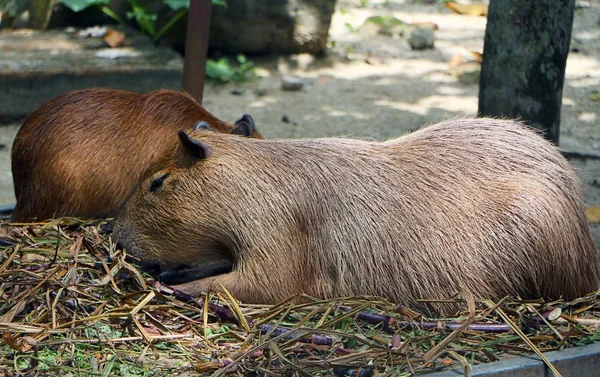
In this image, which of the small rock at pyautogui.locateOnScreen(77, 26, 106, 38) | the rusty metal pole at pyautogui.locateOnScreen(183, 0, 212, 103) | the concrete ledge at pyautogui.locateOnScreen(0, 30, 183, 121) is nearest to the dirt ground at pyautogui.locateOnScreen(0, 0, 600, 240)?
the concrete ledge at pyautogui.locateOnScreen(0, 30, 183, 121)

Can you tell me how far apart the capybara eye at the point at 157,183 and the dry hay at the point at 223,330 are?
0.37m

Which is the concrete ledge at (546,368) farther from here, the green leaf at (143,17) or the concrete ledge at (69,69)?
the green leaf at (143,17)

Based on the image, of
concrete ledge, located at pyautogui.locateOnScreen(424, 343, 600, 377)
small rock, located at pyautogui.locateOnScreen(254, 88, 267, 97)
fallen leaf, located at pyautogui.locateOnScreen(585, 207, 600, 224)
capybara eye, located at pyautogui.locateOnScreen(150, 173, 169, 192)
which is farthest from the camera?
small rock, located at pyautogui.locateOnScreen(254, 88, 267, 97)

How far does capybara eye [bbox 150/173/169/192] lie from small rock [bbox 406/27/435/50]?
6.63m

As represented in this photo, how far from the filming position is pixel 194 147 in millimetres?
4160

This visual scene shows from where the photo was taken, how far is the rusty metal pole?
5574mm

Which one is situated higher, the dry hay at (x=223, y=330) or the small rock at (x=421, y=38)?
the small rock at (x=421, y=38)

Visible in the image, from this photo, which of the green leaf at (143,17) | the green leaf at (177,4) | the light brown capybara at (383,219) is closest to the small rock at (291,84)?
the green leaf at (177,4)

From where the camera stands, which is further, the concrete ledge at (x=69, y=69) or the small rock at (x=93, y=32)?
the small rock at (x=93, y=32)

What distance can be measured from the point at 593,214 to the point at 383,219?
7.93 feet

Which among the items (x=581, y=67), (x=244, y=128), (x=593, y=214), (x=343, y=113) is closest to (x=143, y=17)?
(x=343, y=113)

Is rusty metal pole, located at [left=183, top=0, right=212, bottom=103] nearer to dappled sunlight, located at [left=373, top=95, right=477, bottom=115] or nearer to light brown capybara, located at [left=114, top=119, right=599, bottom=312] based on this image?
light brown capybara, located at [left=114, top=119, right=599, bottom=312]

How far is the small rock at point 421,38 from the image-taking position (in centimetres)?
1039

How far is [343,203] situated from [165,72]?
15.6 ft
